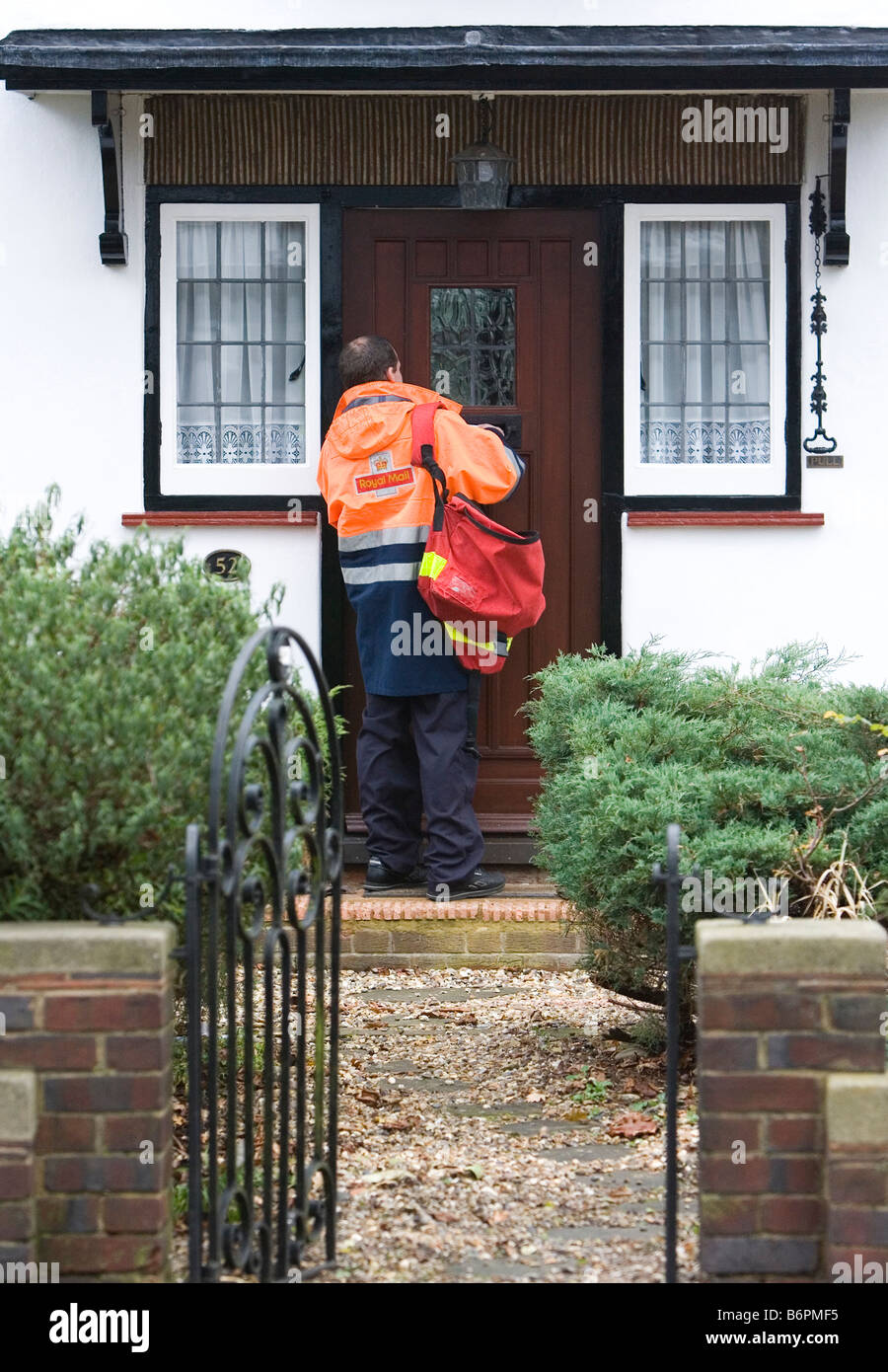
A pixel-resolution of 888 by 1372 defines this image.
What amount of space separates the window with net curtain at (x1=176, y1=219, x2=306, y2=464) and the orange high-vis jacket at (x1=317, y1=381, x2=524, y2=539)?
96cm

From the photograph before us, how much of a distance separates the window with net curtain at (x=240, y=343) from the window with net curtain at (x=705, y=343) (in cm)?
162

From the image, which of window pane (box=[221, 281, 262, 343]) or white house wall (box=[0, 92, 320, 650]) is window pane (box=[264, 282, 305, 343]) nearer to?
window pane (box=[221, 281, 262, 343])

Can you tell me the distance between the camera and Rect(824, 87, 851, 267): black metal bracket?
7230mm

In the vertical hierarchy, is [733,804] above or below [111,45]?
below

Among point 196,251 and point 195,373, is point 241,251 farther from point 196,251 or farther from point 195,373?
point 195,373

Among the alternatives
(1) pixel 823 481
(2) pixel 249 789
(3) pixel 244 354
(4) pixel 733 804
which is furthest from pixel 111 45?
(2) pixel 249 789

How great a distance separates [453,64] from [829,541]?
2654 mm

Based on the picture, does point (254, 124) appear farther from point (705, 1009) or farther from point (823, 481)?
point (705, 1009)

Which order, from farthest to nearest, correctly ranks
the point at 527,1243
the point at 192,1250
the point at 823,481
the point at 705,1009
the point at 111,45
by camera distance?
the point at 823,481, the point at 111,45, the point at 527,1243, the point at 705,1009, the point at 192,1250

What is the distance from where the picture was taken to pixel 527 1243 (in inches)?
157

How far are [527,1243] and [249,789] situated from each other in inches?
55.7
